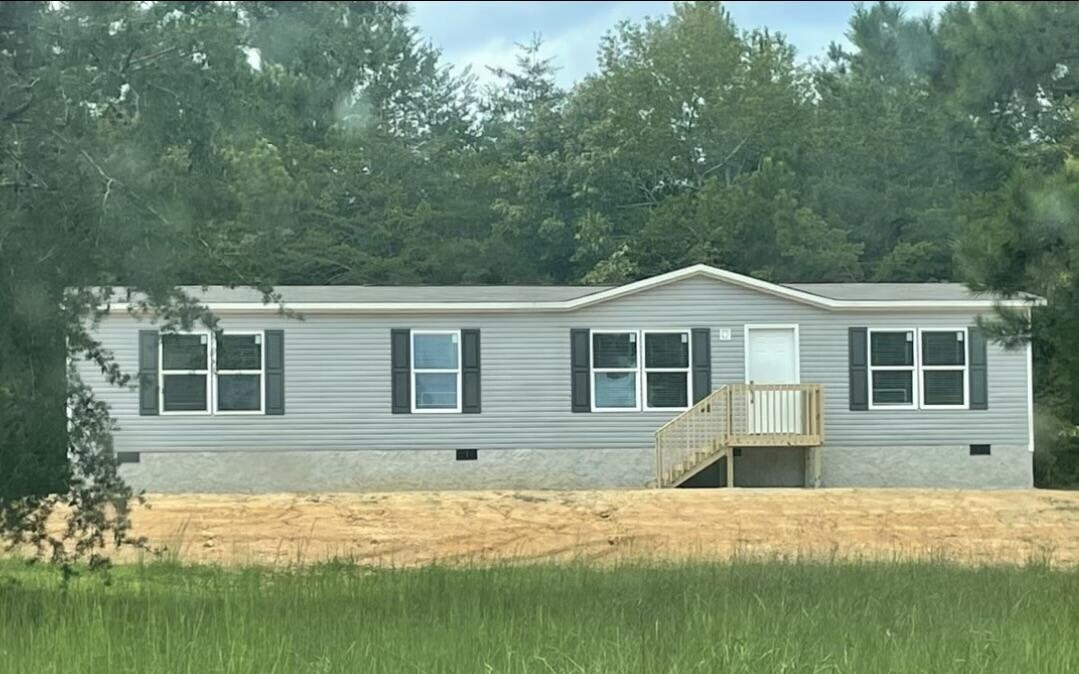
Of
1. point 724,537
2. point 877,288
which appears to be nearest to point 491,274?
point 877,288

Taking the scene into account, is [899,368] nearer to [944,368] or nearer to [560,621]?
[944,368]

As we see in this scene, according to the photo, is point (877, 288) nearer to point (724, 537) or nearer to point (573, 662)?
point (724, 537)

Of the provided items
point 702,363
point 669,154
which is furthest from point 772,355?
point 669,154

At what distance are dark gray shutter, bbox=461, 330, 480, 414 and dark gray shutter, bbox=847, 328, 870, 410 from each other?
223 inches

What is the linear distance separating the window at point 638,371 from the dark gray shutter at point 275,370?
4.66 metres

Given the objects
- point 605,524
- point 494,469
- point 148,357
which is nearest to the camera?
point 605,524

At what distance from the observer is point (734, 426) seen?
71.4 ft

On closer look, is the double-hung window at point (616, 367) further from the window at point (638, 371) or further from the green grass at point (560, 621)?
the green grass at point (560, 621)

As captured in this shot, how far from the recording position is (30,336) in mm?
9742

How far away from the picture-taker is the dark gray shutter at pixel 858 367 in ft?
73.2

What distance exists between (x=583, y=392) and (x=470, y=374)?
173cm

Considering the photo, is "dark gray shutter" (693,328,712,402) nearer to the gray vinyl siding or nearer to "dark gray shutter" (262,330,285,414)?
the gray vinyl siding

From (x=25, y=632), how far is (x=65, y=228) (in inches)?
107

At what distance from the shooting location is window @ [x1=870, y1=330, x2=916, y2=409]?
73.3 feet
